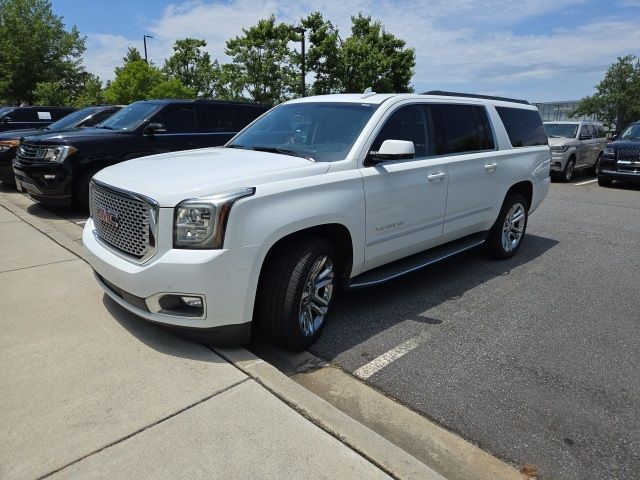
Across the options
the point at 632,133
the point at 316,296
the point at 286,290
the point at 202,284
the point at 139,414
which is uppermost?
the point at 632,133

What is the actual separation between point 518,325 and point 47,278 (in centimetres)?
434

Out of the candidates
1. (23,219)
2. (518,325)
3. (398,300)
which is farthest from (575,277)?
(23,219)

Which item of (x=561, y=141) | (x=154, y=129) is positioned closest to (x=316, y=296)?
(x=154, y=129)

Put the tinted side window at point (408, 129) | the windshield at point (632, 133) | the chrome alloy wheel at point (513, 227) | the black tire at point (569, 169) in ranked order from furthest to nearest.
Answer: the black tire at point (569, 169) < the windshield at point (632, 133) < the chrome alloy wheel at point (513, 227) < the tinted side window at point (408, 129)

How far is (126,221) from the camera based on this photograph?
3254 mm

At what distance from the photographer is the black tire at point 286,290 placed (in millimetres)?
3199

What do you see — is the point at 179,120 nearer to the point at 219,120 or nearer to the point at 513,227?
the point at 219,120

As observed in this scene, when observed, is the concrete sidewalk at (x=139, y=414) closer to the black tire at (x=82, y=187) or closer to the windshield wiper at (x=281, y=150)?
the windshield wiper at (x=281, y=150)

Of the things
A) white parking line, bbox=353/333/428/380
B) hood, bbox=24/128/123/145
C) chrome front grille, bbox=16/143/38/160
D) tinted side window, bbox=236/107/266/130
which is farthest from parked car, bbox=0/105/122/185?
white parking line, bbox=353/333/428/380

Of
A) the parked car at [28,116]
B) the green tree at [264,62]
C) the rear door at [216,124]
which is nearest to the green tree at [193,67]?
Result: the green tree at [264,62]

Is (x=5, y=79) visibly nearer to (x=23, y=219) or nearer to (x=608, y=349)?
(x=23, y=219)

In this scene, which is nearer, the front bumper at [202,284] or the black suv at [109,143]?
the front bumper at [202,284]

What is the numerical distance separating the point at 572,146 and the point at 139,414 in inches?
584

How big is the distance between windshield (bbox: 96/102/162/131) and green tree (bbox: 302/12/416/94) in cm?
2178
